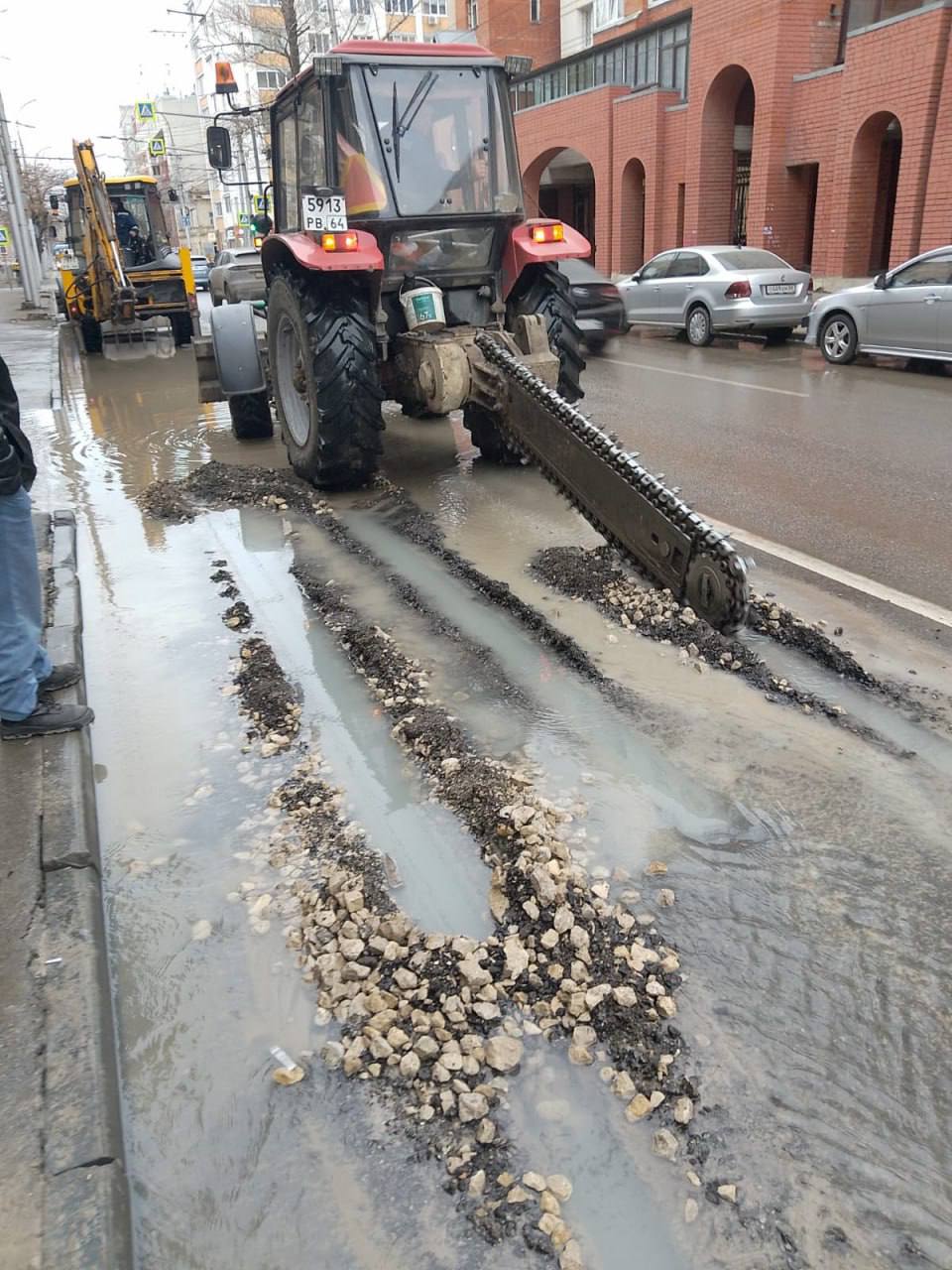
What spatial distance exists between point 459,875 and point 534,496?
14.8 ft

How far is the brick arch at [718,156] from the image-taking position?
22.0 metres

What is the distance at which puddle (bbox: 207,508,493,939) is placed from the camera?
3.02m

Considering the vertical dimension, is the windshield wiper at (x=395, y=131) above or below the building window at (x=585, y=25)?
below

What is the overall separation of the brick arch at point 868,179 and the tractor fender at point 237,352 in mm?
14492

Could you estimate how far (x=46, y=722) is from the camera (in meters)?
3.83

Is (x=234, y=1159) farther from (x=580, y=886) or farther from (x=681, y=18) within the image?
(x=681, y=18)

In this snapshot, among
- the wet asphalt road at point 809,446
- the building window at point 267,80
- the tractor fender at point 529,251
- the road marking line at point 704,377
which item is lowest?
the wet asphalt road at point 809,446

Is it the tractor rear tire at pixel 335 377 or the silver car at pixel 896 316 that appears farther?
the silver car at pixel 896 316

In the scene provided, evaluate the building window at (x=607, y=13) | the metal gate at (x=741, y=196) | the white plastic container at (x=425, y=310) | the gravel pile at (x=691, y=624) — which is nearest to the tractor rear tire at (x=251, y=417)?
the white plastic container at (x=425, y=310)

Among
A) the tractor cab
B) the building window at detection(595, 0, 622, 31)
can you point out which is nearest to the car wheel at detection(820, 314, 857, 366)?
the tractor cab

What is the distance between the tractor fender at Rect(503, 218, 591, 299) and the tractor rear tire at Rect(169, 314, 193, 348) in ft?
39.7

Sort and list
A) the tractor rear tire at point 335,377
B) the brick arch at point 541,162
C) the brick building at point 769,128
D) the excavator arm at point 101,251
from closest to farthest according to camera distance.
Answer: the tractor rear tire at point 335,377
the excavator arm at point 101,251
the brick building at point 769,128
the brick arch at point 541,162

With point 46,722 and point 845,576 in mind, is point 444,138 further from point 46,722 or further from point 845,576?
point 46,722

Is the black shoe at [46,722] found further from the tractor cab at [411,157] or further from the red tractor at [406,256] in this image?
the tractor cab at [411,157]
